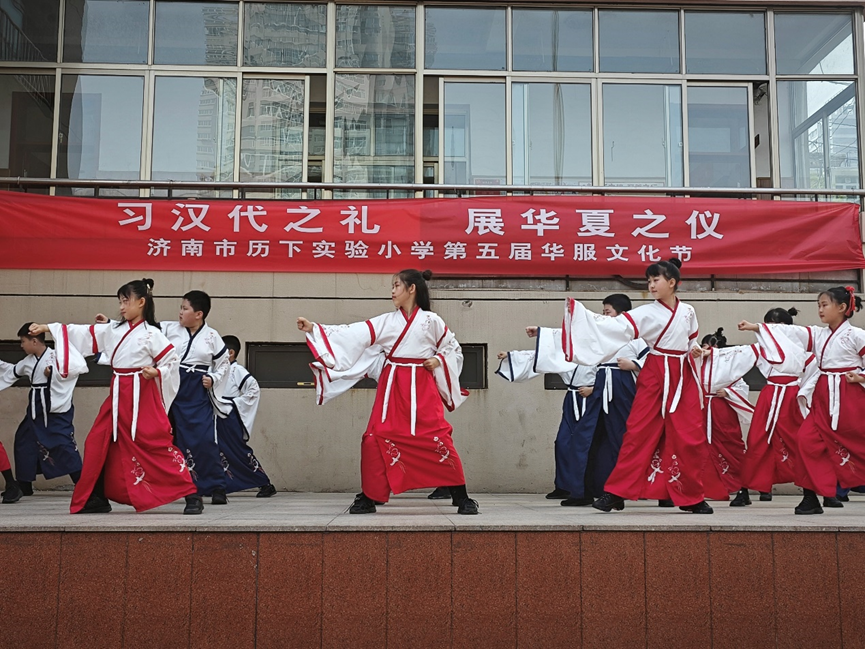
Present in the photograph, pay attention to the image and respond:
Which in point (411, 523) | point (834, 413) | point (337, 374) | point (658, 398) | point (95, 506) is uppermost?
point (337, 374)

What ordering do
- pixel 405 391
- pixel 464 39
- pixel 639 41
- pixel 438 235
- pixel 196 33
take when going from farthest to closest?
pixel 639 41, pixel 464 39, pixel 196 33, pixel 438 235, pixel 405 391

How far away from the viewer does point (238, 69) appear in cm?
1046

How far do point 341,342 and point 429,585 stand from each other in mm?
2071

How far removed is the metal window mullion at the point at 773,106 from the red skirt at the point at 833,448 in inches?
178

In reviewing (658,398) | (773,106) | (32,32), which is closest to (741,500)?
(658,398)

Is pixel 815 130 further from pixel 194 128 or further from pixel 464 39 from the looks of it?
pixel 194 128

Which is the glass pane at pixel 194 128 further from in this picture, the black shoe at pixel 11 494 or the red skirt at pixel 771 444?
the red skirt at pixel 771 444

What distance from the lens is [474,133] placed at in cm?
1059

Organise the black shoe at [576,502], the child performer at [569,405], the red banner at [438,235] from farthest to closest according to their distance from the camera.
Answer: the red banner at [438,235], the child performer at [569,405], the black shoe at [576,502]

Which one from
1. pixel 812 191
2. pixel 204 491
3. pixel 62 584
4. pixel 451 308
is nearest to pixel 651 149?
pixel 812 191

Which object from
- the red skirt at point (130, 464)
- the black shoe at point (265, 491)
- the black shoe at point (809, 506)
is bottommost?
the black shoe at point (265, 491)

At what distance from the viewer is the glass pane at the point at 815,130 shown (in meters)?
10.7

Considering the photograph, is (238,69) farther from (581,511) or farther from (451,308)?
(581,511)

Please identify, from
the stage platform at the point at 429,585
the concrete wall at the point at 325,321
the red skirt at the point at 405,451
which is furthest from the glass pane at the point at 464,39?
the stage platform at the point at 429,585
